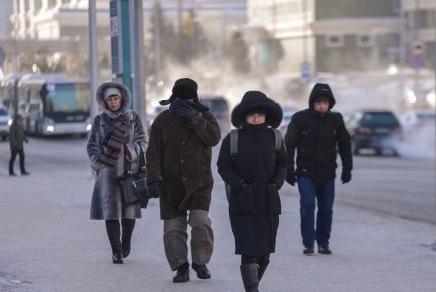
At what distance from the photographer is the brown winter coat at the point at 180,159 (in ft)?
33.6

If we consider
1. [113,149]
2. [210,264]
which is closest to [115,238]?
[113,149]

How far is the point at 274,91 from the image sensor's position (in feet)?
297

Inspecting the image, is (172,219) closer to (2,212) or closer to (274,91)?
(2,212)

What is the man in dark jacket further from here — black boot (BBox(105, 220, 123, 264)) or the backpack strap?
the backpack strap

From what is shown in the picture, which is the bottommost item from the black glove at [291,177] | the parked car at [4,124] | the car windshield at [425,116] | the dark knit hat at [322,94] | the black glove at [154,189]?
the parked car at [4,124]

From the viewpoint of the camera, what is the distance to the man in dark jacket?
1226 cm

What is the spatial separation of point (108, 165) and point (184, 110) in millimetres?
1421

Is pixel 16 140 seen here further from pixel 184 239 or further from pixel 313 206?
pixel 184 239

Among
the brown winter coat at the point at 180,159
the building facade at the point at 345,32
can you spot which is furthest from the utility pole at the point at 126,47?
the building facade at the point at 345,32

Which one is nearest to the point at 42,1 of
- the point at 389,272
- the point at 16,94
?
the point at 389,272

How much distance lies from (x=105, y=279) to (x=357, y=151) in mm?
31889

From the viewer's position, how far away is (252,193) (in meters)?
9.05

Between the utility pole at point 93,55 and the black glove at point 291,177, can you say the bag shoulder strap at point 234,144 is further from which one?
the utility pole at point 93,55

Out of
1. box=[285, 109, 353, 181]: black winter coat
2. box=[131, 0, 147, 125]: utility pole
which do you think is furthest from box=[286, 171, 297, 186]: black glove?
box=[131, 0, 147, 125]: utility pole
